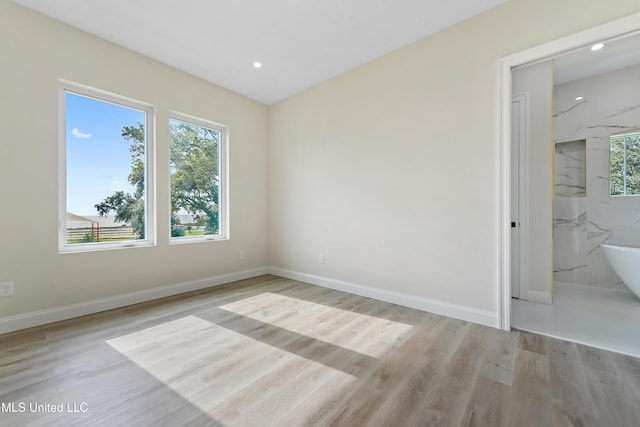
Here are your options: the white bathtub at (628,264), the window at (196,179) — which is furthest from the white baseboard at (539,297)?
the window at (196,179)

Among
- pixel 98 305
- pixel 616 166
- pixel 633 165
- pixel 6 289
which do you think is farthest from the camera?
pixel 616 166

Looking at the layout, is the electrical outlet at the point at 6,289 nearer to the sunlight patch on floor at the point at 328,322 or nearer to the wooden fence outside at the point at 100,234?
the wooden fence outside at the point at 100,234

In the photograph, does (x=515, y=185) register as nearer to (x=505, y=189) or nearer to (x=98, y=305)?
(x=505, y=189)

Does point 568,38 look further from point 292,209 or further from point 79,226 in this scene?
point 79,226

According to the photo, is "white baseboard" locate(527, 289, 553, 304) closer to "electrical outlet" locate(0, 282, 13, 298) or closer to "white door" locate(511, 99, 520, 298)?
"white door" locate(511, 99, 520, 298)

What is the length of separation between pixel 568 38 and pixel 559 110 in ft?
7.87

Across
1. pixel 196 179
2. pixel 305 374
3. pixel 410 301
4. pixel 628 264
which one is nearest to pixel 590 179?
pixel 628 264

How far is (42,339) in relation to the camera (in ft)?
7.09

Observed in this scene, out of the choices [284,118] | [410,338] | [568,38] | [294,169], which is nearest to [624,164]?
[568,38]

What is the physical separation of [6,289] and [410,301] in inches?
149

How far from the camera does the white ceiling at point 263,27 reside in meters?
2.36

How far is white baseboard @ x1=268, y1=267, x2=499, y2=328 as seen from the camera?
2.47m

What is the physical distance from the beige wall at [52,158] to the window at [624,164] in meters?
5.61

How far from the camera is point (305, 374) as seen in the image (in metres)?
1.73
